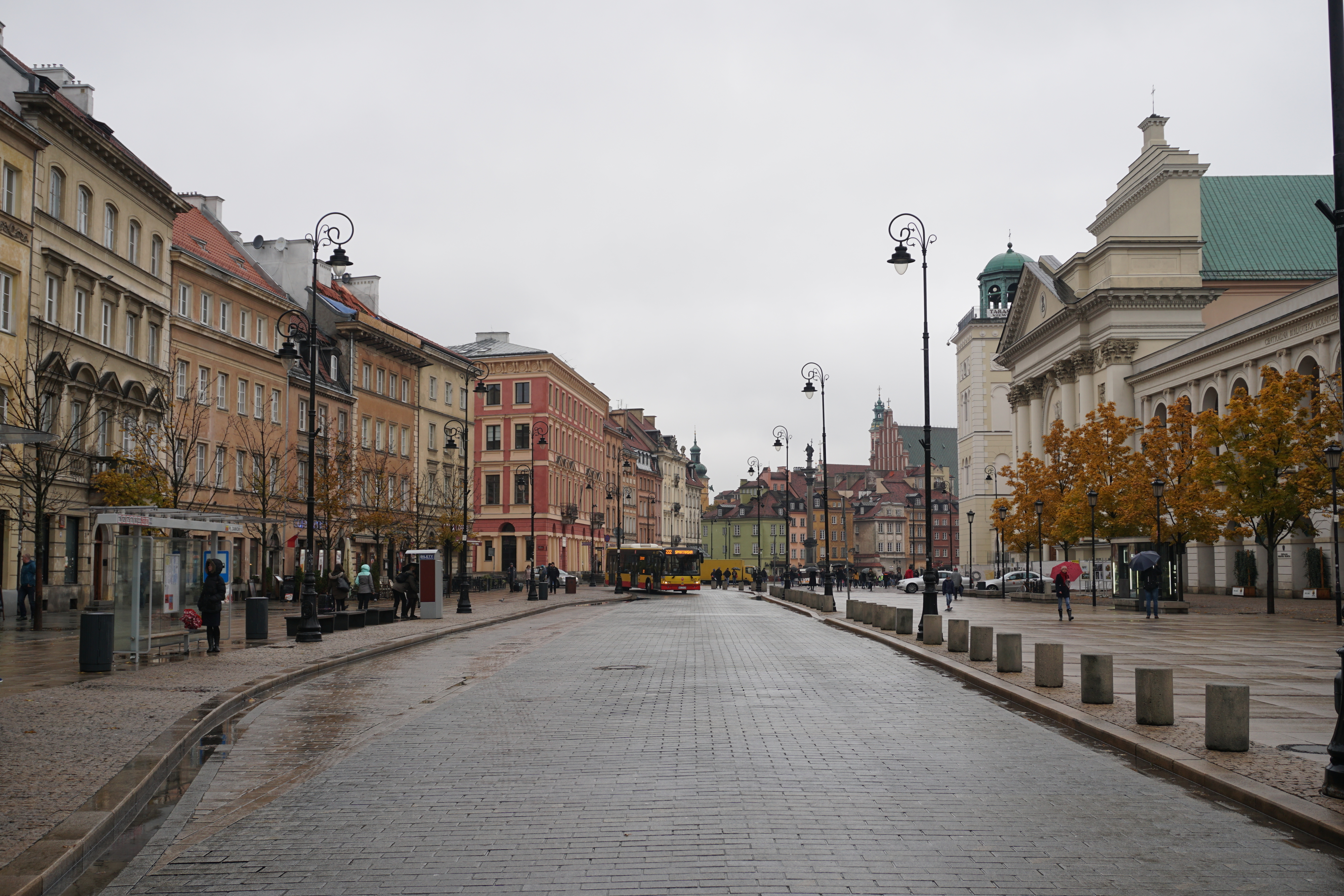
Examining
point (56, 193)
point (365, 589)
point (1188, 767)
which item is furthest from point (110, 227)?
point (1188, 767)

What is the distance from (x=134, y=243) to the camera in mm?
44812

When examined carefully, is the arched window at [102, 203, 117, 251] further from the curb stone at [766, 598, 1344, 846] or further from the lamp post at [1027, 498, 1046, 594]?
the lamp post at [1027, 498, 1046, 594]

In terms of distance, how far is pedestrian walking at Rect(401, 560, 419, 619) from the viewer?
120 ft

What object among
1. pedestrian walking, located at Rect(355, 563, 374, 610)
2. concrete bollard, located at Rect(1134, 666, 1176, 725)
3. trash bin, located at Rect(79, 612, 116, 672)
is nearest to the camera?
concrete bollard, located at Rect(1134, 666, 1176, 725)

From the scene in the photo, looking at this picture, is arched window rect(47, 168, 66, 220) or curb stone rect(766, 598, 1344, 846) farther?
arched window rect(47, 168, 66, 220)

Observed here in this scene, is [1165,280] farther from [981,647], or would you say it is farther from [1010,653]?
[1010,653]

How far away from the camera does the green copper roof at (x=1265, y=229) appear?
8106 cm

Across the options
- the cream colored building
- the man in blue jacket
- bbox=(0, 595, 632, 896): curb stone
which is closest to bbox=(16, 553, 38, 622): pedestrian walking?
the man in blue jacket

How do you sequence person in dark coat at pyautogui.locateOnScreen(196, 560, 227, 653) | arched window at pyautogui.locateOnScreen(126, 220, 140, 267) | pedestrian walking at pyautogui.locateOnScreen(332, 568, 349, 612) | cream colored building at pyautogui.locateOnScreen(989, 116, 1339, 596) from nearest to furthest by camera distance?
person in dark coat at pyautogui.locateOnScreen(196, 560, 227, 653) < pedestrian walking at pyautogui.locateOnScreen(332, 568, 349, 612) < arched window at pyautogui.locateOnScreen(126, 220, 140, 267) < cream colored building at pyautogui.locateOnScreen(989, 116, 1339, 596)

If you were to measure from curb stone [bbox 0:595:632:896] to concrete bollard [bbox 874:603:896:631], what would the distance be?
16722 mm

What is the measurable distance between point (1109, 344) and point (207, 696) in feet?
229

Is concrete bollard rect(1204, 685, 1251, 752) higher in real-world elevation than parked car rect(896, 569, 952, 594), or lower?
higher

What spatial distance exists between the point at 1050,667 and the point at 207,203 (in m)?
53.2

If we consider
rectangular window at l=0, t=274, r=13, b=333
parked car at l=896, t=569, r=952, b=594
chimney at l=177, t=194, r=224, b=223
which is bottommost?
parked car at l=896, t=569, r=952, b=594
